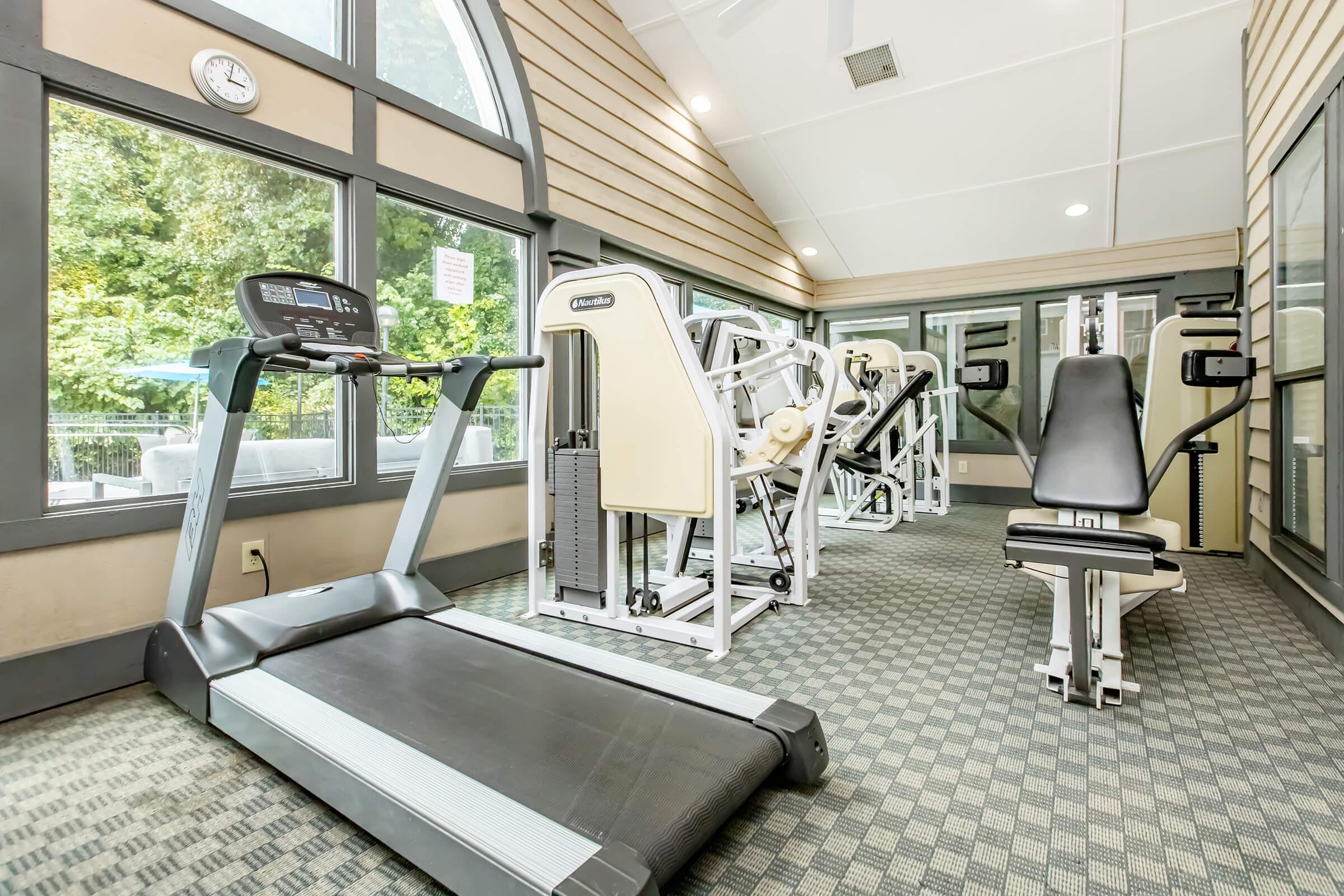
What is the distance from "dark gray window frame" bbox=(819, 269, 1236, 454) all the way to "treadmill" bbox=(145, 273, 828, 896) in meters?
5.32

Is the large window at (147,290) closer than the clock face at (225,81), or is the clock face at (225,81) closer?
the large window at (147,290)

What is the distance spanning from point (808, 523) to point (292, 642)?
258 cm

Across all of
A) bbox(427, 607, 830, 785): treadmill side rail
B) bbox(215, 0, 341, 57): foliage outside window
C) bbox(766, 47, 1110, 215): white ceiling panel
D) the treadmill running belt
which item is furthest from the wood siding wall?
the treadmill running belt

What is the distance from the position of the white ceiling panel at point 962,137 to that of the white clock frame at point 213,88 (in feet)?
13.1

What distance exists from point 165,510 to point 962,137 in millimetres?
5704

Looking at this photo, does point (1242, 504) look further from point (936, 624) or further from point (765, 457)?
point (765, 457)

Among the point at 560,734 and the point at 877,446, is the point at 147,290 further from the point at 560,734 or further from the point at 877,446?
the point at 877,446

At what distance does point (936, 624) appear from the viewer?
2871mm

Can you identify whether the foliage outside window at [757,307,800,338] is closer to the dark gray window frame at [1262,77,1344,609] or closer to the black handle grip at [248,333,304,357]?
the dark gray window frame at [1262,77,1344,609]

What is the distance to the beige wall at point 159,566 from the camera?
6.63 feet

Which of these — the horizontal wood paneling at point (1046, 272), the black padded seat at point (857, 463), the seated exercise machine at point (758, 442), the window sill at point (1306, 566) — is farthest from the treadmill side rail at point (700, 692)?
the horizontal wood paneling at point (1046, 272)

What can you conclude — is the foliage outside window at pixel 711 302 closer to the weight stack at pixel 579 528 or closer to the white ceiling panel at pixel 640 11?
the white ceiling panel at pixel 640 11

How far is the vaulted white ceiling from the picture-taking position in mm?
4094

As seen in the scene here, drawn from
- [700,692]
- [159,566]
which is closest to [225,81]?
[159,566]
